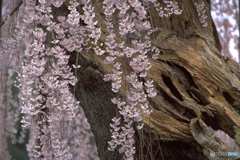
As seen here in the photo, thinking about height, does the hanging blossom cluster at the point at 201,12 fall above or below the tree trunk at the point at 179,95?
above

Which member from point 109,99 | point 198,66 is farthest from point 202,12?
point 109,99

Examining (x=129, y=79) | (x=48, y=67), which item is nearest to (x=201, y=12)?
(x=129, y=79)

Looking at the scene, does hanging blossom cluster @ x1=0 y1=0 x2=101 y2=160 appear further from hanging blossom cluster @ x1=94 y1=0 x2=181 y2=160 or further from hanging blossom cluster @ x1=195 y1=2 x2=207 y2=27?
hanging blossom cluster @ x1=195 y1=2 x2=207 y2=27

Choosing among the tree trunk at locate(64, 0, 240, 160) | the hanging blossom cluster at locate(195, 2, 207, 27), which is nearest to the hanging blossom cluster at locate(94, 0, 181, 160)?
the tree trunk at locate(64, 0, 240, 160)

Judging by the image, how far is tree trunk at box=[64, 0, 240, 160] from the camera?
58.5 inches

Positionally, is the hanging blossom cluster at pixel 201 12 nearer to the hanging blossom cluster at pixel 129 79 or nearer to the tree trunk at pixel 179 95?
the tree trunk at pixel 179 95

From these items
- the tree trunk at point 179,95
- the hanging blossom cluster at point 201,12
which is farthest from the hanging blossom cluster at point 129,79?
the hanging blossom cluster at point 201,12

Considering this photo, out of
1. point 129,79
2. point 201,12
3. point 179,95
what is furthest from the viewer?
point 201,12

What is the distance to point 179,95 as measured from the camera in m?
1.63

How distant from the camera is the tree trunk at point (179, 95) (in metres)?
1.49

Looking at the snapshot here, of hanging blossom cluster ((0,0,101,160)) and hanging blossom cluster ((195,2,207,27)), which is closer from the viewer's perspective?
hanging blossom cluster ((0,0,101,160))

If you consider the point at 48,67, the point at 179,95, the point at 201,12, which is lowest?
the point at 179,95

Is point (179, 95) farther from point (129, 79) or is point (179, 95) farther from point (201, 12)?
point (201, 12)

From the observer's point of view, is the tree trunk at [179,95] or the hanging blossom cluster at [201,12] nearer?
the tree trunk at [179,95]
